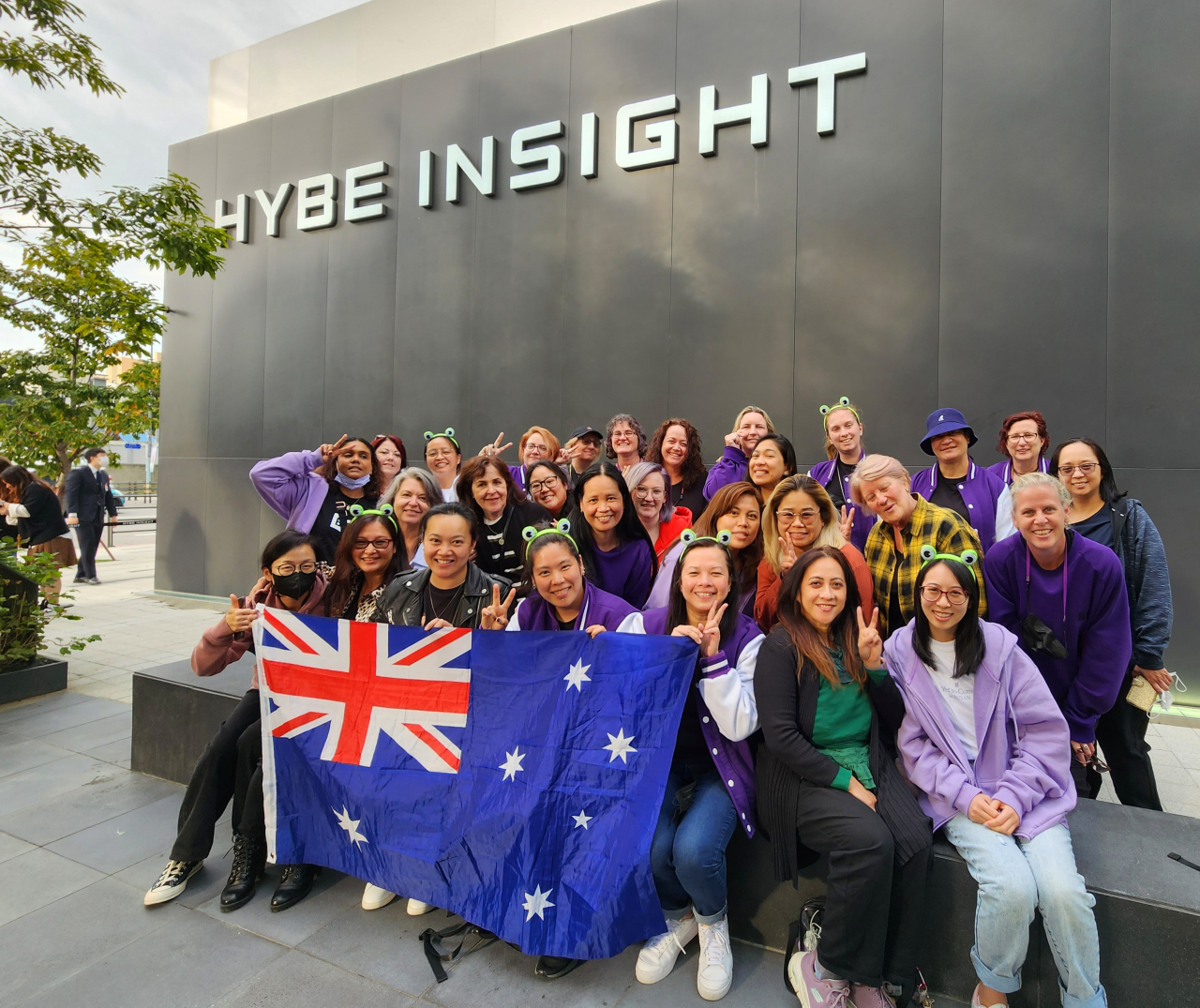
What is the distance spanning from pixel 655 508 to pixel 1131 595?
2.48 metres

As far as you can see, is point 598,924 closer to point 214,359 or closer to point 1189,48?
point 1189,48

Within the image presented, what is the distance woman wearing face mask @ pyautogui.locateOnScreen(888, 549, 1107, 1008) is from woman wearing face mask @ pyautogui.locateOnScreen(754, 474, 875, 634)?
0.61 metres

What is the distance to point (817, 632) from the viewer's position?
269 centimetres

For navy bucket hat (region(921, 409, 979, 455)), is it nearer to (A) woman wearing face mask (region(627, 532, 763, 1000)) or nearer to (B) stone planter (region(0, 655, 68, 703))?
(A) woman wearing face mask (region(627, 532, 763, 1000))

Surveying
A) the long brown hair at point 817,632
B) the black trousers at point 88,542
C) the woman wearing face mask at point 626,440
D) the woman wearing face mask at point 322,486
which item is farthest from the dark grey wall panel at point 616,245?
the black trousers at point 88,542

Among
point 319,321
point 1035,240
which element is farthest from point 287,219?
point 1035,240

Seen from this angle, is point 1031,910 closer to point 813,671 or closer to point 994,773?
point 994,773

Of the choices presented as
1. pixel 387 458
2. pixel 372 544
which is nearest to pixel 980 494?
pixel 372 544

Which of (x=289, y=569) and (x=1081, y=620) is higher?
(x=289, y=569)

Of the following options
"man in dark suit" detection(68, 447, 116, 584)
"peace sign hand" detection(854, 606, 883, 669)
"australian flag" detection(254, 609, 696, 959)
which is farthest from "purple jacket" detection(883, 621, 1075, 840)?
"man in dark suit" detection(68, 447, 116, 584)

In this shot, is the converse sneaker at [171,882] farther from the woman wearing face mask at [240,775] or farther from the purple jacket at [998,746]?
the purple jacket at [998,746]

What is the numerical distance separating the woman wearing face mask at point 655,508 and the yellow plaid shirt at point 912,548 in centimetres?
116

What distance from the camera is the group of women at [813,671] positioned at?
2324 millimetres

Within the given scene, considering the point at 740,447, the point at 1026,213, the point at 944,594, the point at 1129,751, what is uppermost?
the point at 1026,213
